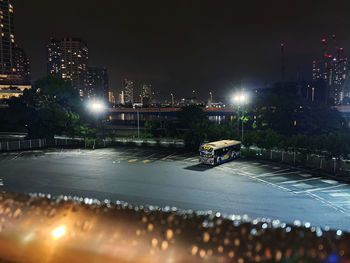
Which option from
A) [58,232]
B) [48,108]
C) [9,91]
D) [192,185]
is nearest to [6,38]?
[9,91]

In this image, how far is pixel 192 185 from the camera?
18.8 metres

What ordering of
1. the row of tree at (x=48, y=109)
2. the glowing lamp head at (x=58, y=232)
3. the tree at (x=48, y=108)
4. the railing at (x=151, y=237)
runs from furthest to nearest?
1. the row of tree at (x=48, y=109)
2. the tree at (x=48, y=108)
3. the glowing lamp head at (x=58, y=232)
4. the railing at (x=151, y=237)

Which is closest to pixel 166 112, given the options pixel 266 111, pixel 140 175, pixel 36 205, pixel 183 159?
pixel 266 111

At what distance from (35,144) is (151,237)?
135 feet

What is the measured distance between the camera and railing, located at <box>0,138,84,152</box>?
35372mm

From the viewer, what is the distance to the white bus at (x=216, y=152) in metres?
25.2

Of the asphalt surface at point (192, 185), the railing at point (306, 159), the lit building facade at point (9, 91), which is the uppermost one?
the lit building facade at point (9, 91)

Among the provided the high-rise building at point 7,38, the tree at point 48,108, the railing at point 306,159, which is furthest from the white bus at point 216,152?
the high-rise building at point 7,38

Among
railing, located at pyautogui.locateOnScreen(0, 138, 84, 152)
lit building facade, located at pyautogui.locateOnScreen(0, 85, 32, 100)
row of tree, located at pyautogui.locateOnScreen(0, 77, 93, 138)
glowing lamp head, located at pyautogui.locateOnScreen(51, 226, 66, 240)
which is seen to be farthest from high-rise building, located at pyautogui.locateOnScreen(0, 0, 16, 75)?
glowing lamp head, located at pyautogui.locateOnScreen(51, 226, 66, 240)

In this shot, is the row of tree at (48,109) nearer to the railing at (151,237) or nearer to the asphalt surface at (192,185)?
the asphalt surface at (192,185)

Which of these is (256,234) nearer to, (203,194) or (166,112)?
(203,194)

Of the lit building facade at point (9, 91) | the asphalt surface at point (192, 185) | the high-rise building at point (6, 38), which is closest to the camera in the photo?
the asphalt surface at point (192, 185)

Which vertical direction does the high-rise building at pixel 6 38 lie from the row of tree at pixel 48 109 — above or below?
above

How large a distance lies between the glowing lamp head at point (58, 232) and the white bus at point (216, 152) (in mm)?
22747
